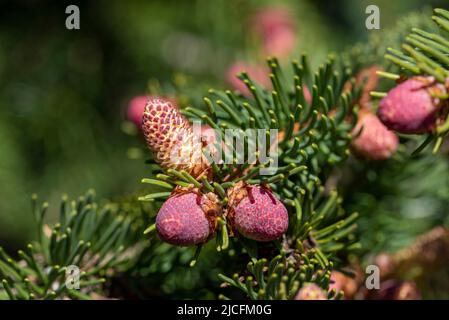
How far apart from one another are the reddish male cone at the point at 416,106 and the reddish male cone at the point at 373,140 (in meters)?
0.16

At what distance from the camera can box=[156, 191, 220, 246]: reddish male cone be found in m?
0.61

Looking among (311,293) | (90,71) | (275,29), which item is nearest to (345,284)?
(311,293)

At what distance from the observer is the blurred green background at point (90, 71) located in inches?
57.6

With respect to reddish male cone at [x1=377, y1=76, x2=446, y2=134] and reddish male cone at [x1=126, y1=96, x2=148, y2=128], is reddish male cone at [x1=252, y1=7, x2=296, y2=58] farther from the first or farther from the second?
reddish male cone at [x1=377, y1=76, x2=446, y2=134]

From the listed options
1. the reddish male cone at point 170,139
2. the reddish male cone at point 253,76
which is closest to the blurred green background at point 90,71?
the reddish male cone at point 253,76

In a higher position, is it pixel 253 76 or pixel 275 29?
pixel 275 29

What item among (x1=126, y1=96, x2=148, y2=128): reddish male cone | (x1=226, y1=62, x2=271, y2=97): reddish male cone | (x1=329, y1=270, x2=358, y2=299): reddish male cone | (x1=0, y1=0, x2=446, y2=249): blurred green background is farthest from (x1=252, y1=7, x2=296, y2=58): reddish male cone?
(x1=329, y1=270, x2=358, y2=299): reddish male cone

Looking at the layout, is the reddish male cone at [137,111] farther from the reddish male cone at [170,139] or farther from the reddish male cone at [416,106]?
the reddish male cone at [416,106]

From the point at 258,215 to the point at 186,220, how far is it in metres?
0.08

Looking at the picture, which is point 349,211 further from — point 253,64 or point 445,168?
point 253,64

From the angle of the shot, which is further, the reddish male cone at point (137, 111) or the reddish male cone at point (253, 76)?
the reddish male cone at point (253, 76)

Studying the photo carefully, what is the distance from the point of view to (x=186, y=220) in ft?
1.99

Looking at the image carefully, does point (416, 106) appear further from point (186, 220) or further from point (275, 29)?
point (275, 29)

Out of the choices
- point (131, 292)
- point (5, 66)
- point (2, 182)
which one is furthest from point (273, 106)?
A: point (5, 66)
